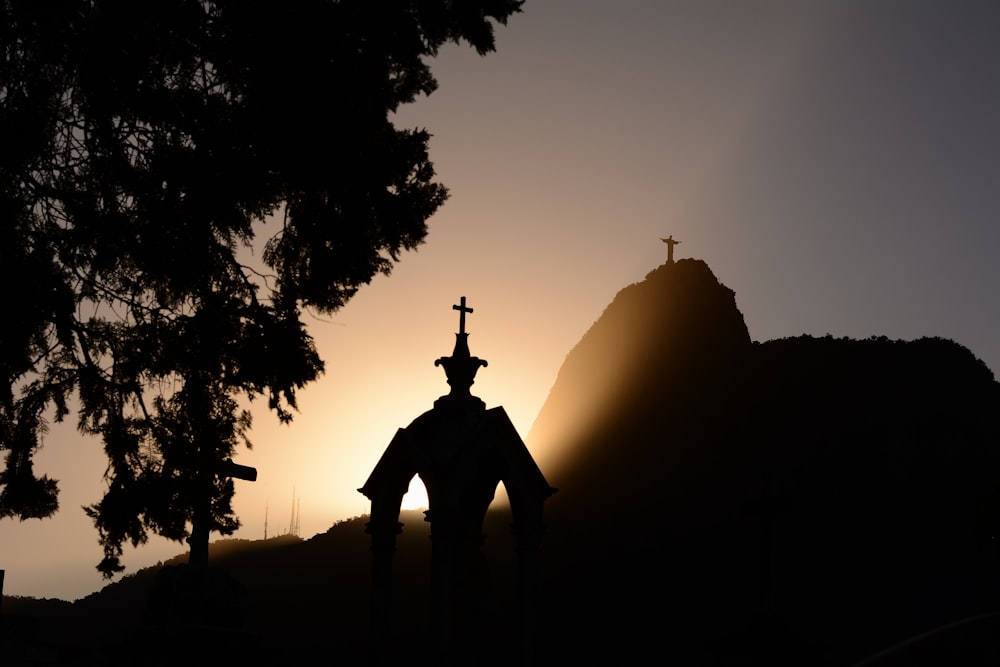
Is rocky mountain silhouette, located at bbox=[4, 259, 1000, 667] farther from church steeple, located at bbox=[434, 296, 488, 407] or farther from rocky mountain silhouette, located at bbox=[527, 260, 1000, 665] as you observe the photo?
church steeple, located at bbox=[434, 296, 488, 407]

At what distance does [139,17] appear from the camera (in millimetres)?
12859

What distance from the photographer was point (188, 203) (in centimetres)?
1364

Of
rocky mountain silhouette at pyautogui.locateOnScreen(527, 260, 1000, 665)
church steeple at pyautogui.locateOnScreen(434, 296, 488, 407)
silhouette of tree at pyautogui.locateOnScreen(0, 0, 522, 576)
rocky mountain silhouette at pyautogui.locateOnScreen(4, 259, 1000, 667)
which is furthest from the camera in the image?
rocky mountain silhouette at pyautogui.locateOnScreen(527, 260, 1000, 665)

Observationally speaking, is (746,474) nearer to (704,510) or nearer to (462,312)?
(704,510)

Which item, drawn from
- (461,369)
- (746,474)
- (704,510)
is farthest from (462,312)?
(746,474)

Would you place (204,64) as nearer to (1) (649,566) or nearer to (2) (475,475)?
(2) (475,475)

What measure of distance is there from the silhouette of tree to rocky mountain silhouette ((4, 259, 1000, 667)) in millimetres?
36187

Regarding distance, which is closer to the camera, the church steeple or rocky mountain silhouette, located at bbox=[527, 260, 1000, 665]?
the church steeple

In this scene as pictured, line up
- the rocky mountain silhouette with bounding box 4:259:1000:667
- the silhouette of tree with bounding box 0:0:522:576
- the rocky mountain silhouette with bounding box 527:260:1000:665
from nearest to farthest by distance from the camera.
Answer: the silhouette of tree with bounding box 0:0:522:576 < the rocky mountain silhouette with bounding box 4:259:1000:667 < the rocky mountain silhouette with bounding box 527:260:1000:665

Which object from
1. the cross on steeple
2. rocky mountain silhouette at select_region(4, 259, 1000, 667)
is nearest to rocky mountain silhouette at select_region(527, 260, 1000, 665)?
rocky mountain silhouette at select_region(4, 259, 1000, 667)

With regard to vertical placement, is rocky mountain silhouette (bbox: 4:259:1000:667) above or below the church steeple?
above

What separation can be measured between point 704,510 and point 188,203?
279 ft

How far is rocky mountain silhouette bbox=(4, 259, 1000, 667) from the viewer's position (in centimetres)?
7112

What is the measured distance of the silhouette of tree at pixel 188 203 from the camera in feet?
42.5
